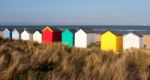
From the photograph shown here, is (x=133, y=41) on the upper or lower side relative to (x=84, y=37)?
lower

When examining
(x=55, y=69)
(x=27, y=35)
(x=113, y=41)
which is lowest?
(x=55, y=69)

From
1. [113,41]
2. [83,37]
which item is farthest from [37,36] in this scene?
[113,41]

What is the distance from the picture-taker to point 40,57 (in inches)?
353

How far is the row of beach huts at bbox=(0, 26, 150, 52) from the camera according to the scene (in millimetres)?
23536

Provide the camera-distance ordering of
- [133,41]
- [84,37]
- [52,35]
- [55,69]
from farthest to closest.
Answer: [52,35], [84,37], [133,41], [55,69]

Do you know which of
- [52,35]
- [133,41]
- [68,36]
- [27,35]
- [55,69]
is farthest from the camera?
[27,35]

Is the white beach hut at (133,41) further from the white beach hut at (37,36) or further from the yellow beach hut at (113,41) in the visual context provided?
the white beach hut at (37,36)

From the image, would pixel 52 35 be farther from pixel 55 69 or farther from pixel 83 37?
pixel 55 69

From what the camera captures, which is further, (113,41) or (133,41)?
(113,41)

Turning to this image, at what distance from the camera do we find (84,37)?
2623 cm

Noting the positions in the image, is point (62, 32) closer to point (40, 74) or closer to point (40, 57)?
point (40, 57)

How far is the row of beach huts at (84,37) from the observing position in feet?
77.2

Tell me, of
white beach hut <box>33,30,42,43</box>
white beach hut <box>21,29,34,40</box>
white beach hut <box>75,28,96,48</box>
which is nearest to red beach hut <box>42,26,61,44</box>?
white beach hut <box>33,30,42,43</box>

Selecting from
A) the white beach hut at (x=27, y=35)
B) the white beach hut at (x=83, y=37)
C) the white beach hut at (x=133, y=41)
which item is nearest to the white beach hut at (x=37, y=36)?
the white beach hut at (x=27, y=35)
